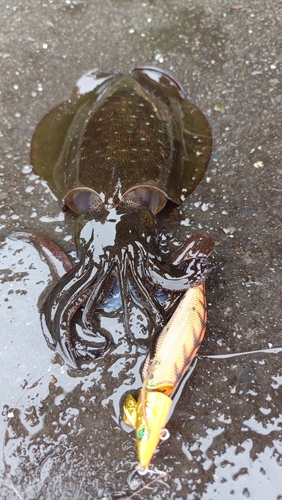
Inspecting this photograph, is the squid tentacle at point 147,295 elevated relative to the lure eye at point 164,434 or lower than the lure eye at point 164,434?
elevated

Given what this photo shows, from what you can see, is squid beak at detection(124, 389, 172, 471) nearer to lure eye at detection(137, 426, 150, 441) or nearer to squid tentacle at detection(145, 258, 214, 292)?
lure eye at detection(137, 426, 150, 441)

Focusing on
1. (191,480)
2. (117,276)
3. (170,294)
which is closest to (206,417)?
(191,480)

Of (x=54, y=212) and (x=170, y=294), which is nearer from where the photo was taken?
(x=170, y=294)

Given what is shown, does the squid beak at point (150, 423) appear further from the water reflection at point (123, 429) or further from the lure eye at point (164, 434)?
the water reflection at point (123, 429)

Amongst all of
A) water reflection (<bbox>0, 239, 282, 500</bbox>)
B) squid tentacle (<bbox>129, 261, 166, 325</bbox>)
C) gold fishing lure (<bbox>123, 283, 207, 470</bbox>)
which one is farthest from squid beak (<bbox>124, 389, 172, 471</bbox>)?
squid tentacle (<bbox>129, 261, 166, 325</bbox>)

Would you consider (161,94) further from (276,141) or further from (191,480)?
(191,480)

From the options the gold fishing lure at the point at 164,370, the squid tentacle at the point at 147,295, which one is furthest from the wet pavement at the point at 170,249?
the squid tentacle at the point at 147,295

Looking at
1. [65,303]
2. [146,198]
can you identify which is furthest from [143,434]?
[146,198]
